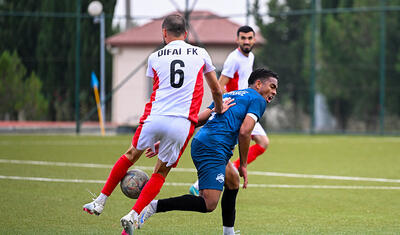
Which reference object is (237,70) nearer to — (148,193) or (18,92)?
(148,193)

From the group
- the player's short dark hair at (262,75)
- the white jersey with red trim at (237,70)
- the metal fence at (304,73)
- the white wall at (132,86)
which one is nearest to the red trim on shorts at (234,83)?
the white jersey with red trim at (237,70)

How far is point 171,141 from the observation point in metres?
6.07

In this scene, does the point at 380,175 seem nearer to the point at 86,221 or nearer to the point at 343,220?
the point at 343,220

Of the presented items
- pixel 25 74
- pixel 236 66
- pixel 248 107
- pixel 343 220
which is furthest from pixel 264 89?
pixel 25 74

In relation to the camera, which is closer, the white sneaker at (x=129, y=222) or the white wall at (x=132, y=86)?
the white sneaker at (x=129, y=222)

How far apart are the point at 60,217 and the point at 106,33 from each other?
18.4 metres

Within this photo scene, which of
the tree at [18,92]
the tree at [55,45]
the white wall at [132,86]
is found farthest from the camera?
the white wall at [132,86]

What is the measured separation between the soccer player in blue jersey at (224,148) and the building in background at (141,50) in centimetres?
1838

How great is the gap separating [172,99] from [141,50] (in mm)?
24814

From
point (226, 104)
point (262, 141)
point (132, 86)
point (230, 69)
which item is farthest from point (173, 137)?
point (132, 86)

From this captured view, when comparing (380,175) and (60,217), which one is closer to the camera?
(60,217)

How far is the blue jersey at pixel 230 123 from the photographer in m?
6.06

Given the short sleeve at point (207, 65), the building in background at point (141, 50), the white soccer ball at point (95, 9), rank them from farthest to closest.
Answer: the building in background at point (141, 50), the white soccer ball at point (95, 9), the short sleeve at point (207, 65)

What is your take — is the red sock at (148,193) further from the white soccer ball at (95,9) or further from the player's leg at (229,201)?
the white soccer ball at (95,9)
